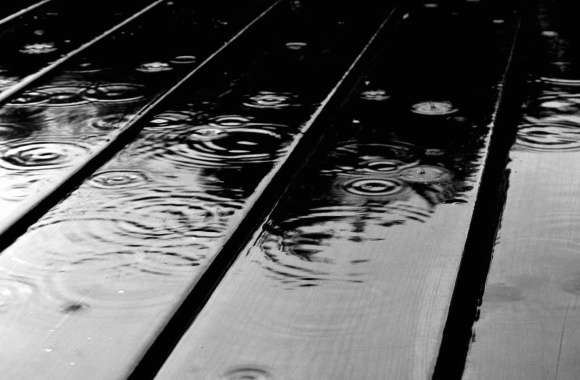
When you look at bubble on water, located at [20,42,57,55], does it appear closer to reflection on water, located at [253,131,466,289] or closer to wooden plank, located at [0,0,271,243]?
wooden plank, located at [0,0,271,243]

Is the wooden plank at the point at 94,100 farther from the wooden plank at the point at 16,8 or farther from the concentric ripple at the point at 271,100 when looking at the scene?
the wooden plank at the point at 16,8

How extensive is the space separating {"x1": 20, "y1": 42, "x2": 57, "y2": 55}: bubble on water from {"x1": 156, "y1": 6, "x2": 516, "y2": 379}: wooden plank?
0.67 m

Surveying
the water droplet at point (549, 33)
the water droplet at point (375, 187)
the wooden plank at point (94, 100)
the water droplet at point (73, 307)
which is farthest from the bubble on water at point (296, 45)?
the water droplet at point (73, 307)

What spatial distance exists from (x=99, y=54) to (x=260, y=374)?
3.81ft

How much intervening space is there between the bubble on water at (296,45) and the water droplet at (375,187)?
2.32 feet

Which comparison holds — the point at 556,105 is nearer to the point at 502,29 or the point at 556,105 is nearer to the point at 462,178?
the point at 462,178

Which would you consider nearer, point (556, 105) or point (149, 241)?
point (149, 241)

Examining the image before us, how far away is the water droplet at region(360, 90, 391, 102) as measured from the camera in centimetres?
150

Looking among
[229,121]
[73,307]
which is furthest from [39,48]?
[73,307]

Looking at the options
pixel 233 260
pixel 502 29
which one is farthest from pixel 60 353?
pixel 502 29

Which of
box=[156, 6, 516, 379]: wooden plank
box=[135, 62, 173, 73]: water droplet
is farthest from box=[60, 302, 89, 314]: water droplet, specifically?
box=[135, 62, 173, 73]: water droplet

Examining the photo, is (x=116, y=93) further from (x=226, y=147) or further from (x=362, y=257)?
(x=362, y=257)

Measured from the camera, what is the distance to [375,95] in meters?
1.52

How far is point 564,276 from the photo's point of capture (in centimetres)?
93
